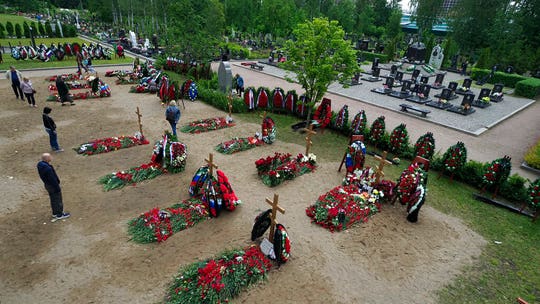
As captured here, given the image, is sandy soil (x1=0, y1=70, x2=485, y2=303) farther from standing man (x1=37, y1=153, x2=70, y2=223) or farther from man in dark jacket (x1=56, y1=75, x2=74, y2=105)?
man in dark jacket (x1=56, y1=75, x2=74, y2=105)

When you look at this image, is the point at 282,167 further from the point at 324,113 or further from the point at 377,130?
the point at 324,113

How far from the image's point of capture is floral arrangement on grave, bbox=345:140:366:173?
34.4 ft

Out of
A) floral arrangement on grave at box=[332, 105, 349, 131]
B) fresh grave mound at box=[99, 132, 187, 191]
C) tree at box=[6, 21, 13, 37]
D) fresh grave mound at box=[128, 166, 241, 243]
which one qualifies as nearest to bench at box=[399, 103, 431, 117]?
floral arrangement on grave at box=[332, 105, 349, 131]

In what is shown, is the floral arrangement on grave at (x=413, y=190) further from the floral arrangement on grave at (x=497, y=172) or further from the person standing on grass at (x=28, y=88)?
the person standing on grass at (x=28, y=88)

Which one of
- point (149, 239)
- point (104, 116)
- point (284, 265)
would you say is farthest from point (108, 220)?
point (104, 116)

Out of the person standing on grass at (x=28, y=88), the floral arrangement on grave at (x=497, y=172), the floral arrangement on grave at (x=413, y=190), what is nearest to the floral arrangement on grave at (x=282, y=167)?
the floral arrangement on grave at (x=413, y=190)

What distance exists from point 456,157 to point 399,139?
93.6 inches

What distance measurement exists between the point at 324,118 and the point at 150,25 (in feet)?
142

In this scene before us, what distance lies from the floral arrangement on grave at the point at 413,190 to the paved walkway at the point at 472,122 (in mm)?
6039

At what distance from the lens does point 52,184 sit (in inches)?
293

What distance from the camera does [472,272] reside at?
7168 mm

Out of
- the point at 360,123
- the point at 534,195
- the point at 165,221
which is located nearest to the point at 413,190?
the point at 534,195

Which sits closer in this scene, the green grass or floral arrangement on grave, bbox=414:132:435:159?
the green grass

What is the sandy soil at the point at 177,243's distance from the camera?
20.1ft
